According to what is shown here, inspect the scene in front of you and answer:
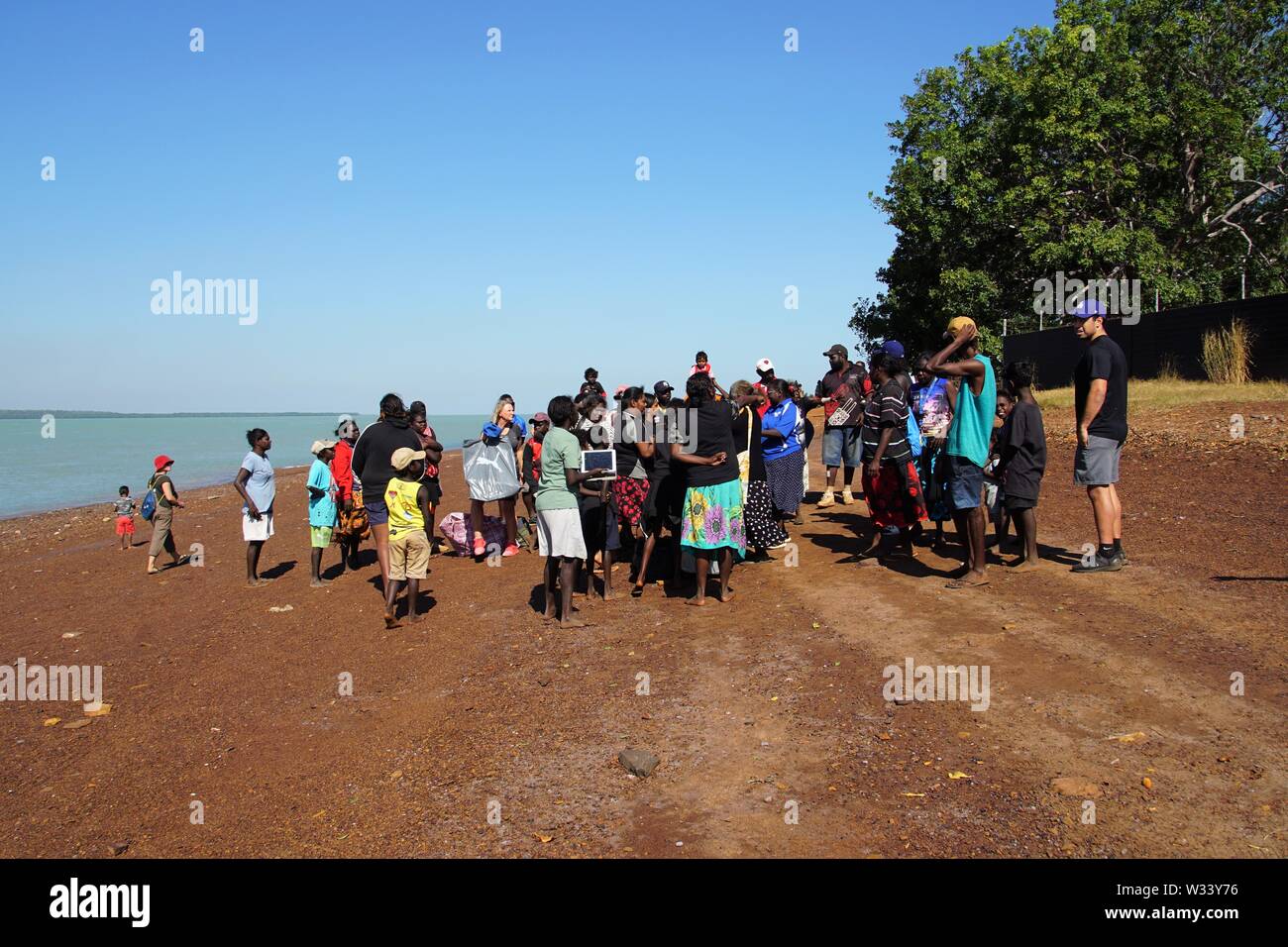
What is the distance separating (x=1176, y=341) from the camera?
1841 cm

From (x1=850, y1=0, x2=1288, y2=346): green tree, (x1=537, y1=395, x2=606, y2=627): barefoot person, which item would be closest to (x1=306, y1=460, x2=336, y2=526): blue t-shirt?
(x1=537, y1=395, x2=606, y2=627): barefoot person

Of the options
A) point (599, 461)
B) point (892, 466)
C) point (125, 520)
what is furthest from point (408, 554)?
point (125, 520)

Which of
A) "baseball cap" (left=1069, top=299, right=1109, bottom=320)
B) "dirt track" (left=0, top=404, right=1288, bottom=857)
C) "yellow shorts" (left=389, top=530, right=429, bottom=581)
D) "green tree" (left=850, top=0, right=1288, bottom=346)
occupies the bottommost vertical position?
A: "dirt track" (left=0, top=404, right=1288, bottom=857)

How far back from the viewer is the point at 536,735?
222 inches

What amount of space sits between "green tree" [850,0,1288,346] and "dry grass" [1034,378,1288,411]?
5570 mm

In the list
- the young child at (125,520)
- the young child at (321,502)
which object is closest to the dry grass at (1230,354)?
the young child at (321,502)

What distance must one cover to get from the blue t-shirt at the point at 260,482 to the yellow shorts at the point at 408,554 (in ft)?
9.83

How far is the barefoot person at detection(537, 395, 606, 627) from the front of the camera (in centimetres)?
785

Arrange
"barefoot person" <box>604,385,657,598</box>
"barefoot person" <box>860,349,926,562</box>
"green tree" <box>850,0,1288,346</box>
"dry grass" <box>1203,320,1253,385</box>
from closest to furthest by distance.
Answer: "barefoot person" <box>860,349,926,562</box>, "barefoot person" <box>604,385,657,598</box>, "dry grass" <box>1203,320,1253,385</box>, "green tree" <box>850,0,1288,346</box>

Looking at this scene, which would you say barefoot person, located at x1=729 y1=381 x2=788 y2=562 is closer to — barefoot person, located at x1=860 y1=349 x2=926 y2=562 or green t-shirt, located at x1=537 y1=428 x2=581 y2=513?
barefoot person, located at x1=860 y1=349 x2=926 y2=562

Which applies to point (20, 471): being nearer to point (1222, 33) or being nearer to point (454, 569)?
point (454, 569)

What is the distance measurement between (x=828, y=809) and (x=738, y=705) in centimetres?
147

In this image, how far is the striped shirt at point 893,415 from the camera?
853 centimetres

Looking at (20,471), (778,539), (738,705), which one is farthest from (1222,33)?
(20,471)
